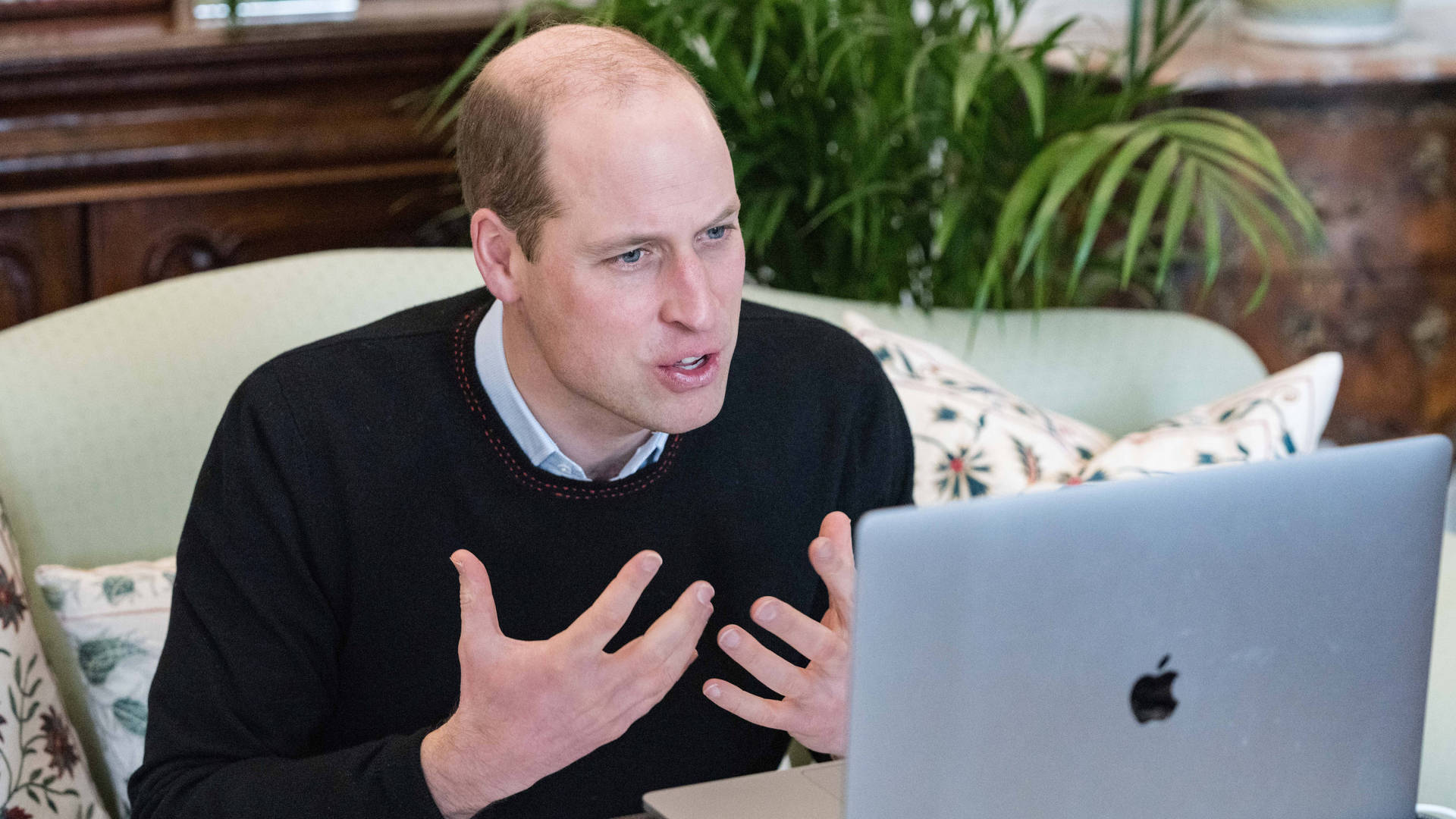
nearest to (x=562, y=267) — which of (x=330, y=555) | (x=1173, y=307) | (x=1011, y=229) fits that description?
(x=330, y=555)

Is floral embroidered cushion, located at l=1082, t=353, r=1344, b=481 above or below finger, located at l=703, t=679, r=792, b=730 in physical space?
below

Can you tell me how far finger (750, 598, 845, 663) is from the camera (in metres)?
0.80

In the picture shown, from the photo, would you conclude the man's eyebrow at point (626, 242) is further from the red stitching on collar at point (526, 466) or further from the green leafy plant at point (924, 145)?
the green leafy plant at point (924, 145)

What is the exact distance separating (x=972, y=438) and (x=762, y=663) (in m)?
0.75

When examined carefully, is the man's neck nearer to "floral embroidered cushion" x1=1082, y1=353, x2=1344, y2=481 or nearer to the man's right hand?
the man's right hand

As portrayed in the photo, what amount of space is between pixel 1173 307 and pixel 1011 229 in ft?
2.66

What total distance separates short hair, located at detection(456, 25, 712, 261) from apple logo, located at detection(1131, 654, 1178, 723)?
527mm

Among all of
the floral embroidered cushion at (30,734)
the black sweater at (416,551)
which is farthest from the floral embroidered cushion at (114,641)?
the black sweater at (416,551)

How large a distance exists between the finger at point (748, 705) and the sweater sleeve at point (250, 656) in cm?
24

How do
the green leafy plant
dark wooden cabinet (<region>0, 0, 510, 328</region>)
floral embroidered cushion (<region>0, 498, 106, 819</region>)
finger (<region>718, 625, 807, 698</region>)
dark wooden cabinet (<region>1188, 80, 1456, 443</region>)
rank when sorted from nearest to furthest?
1. finger (<region>718, 625, 807, 698</region>)
2. floral embroidered cushion (<region>0, 498, 106, 819</region>)
3. the green leafy plant
4. dark wooden cabinet (<region>0, 0, 510, 328</region>)
5. dark wooden cabinet (<region>1188, 80, 1456, 443</region>)

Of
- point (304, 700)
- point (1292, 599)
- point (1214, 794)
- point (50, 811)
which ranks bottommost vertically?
point (50, 811)

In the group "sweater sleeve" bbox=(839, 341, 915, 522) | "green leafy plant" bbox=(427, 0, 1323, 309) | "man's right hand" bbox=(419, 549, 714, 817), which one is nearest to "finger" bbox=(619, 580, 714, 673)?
"man's right hand" bbox=(419, 549, 714, 817)

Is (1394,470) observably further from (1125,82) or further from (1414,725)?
(1125,82)

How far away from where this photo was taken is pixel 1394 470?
733mm
